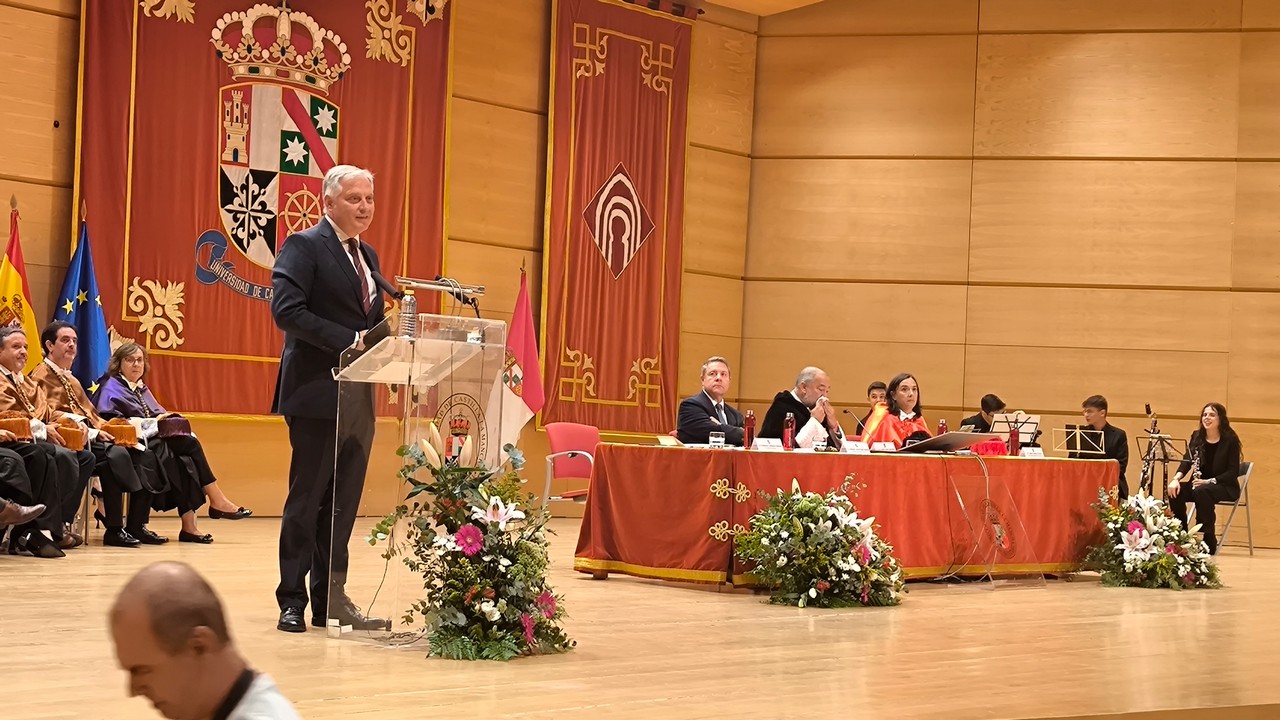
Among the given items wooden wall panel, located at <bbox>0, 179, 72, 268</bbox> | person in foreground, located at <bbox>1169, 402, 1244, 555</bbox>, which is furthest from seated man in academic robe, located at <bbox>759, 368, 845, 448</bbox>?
wooden wall panel, located at <bbox>0, 179, 72, 268</bbox>

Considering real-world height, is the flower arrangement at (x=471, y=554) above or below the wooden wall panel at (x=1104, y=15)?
below

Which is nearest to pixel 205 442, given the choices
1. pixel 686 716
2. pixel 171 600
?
pixel 686 716

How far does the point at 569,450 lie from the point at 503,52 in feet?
10.2

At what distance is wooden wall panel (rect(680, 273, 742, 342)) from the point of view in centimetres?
1083

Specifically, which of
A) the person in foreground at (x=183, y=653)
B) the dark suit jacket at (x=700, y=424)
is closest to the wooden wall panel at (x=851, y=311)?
the dark suit jacket at (x=700, y=424)

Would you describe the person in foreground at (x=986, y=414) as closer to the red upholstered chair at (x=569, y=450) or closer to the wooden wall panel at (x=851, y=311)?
the wooden wall panel at (x=851, y=311)

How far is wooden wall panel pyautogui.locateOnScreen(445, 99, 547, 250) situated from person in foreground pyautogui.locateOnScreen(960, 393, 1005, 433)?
3601 mm

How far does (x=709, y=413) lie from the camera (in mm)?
6957

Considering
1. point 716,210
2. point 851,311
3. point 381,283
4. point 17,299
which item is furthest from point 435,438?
point 851,311

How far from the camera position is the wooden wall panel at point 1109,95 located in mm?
10594

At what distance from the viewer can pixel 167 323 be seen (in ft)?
27.1

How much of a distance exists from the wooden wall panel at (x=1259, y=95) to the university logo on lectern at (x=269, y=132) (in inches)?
276

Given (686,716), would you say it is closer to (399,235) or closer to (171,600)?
(171,600)

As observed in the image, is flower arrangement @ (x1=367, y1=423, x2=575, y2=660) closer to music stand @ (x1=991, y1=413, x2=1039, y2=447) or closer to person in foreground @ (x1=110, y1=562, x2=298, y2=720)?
person in foreground @ (x1=110, y1=562, x2=298, y2=720)
